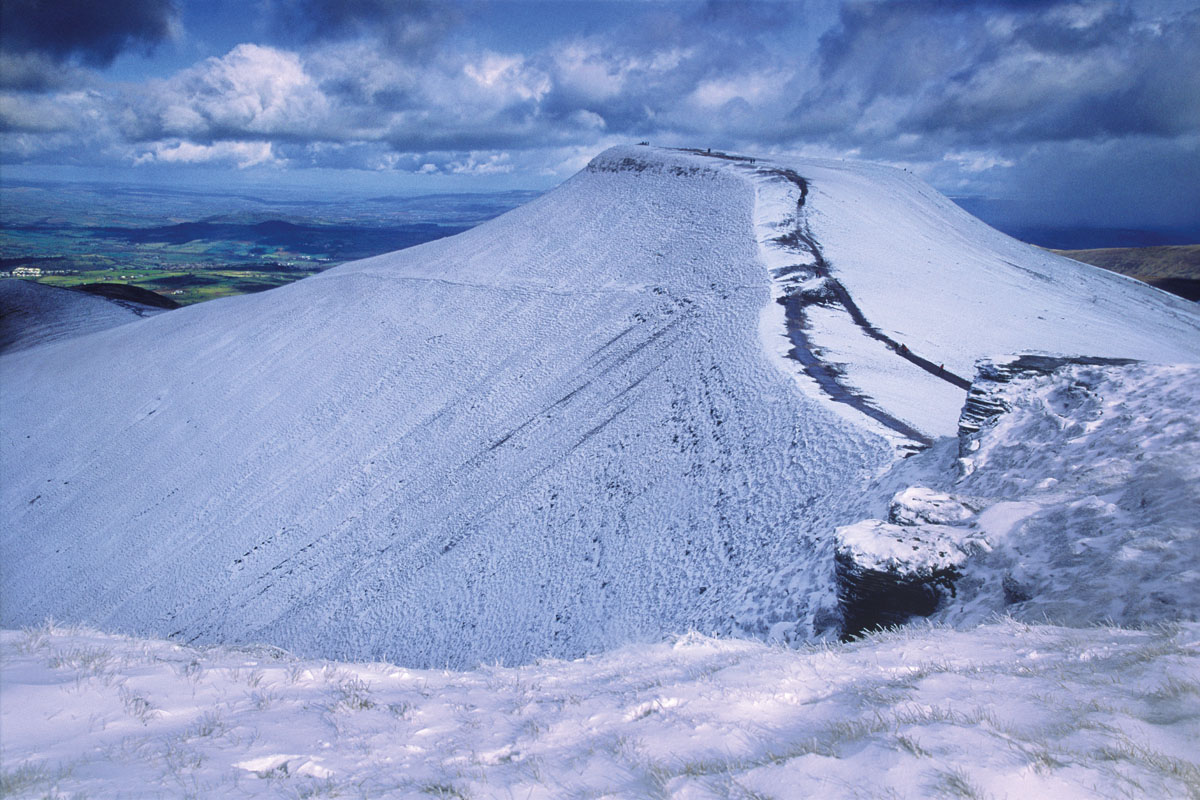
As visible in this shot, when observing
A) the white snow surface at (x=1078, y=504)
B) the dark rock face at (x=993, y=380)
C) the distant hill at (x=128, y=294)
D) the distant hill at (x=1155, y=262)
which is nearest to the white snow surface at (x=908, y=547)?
the white snow surface at (x=1078, y=504)

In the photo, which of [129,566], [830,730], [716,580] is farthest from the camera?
[129,566]

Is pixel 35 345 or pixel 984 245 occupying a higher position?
pixel 984 245

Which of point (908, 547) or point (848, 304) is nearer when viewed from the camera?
Answer: point (908, 547)

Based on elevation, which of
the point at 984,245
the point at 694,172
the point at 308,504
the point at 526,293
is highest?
the point at 694,172

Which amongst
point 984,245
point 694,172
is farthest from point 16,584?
point 984,245

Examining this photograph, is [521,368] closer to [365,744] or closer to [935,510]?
[935,510]

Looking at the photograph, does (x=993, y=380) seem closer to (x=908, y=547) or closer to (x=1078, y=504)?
(x=1078, y=504)

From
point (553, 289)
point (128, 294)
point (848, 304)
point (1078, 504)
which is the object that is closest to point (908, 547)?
point (1078, 504)

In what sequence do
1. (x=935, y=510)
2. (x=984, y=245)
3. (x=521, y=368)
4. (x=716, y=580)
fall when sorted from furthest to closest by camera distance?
(x=984, y=245) → (x=521, y=368) → (x=716, y=580) → (x=935, y=510)
